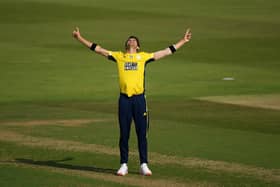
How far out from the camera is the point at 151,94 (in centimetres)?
3216

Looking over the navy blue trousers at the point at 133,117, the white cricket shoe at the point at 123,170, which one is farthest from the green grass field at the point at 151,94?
the navy blue trousers at the point at 133,117

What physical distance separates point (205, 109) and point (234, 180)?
10.8 meters

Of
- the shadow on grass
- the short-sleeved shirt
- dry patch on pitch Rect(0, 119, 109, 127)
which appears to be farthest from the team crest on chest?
dry patch on pitch Rect(0, 119, 109, 127)

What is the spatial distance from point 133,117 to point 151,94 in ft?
47.4

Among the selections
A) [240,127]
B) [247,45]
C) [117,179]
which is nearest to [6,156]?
[117,179]

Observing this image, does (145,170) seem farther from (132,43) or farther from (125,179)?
(132,43)

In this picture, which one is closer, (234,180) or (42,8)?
(234,180)

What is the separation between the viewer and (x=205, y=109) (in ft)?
91.1

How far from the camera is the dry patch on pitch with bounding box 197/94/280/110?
28.6 meters

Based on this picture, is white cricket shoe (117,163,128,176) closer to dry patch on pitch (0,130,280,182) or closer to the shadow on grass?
the shadow on grass

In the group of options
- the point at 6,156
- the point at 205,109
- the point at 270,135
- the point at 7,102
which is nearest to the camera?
the point at 6,156

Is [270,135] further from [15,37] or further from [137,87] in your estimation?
[15,37]

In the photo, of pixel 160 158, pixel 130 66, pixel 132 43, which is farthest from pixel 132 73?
pixel 160 158

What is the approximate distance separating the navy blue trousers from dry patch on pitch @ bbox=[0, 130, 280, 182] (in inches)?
46.5
